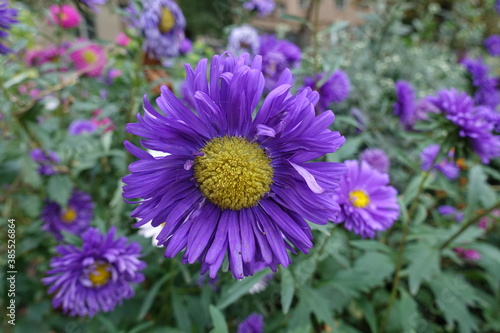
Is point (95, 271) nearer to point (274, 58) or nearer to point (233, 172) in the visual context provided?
point (233, 172)

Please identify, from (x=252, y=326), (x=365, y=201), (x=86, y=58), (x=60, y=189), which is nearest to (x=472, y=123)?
(x=365, y=201)

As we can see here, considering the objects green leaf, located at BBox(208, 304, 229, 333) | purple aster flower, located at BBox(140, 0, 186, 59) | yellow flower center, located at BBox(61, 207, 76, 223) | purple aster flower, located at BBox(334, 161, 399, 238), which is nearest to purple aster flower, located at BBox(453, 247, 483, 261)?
purple aster flower, located at BBox(334, 161, 399, 238)

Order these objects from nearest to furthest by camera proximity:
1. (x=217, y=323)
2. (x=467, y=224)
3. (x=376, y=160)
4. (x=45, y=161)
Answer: (x=217, y=323) → (x=467, y=224) → (x=45, y=161) → (x=376, y=160)

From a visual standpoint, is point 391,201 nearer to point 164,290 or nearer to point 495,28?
point 164,290

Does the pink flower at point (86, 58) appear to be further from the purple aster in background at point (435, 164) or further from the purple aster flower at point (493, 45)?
the purple aster flower at point (493, 45)

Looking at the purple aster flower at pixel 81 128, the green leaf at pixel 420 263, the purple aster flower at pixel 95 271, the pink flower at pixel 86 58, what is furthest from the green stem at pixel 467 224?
the pink flower at pixel 86 58

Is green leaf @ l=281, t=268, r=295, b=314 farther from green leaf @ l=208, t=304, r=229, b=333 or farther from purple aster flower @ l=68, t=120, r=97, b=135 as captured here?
purple aster flower @ l=68, t=120, r=97, b=135
